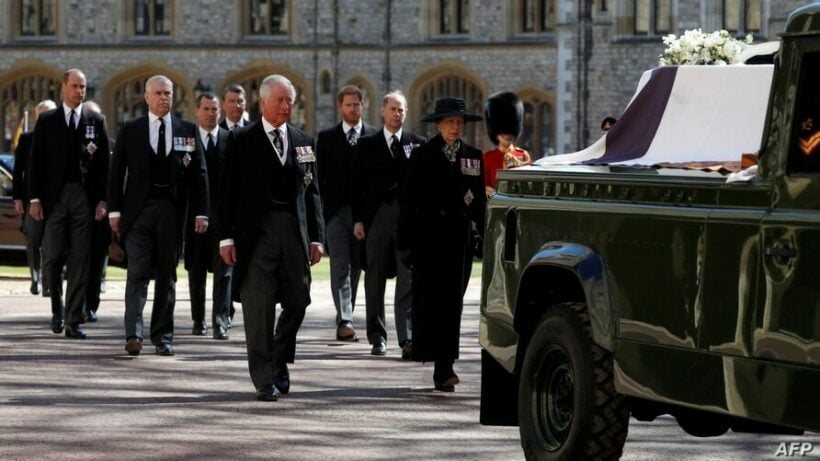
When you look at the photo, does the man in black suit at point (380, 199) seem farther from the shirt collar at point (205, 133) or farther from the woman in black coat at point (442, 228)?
the woman in black coat at point (442, 228)

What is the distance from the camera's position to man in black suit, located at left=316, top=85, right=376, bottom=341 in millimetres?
15172

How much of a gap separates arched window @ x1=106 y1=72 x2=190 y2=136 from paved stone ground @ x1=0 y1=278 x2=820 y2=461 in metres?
33.0

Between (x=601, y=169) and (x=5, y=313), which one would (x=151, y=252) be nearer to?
(x=5, y=313)

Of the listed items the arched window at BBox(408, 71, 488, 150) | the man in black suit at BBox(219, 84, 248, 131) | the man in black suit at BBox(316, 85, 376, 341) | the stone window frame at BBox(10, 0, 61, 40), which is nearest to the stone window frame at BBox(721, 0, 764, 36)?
the arched window at BBox(408, 71, 488, 150)

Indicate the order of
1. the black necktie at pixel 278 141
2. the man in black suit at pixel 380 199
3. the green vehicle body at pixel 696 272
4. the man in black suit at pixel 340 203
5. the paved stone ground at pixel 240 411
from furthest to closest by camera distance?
the man in black suit at pixel 340 203, the man in black suit at pixel 380 199, the black necktie at pixel 278 141, the paved stone ground at pixel 240 411, the green vehicle body at pixel 696 272

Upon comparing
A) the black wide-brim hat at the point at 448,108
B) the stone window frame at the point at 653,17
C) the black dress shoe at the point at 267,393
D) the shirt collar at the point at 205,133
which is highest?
the stone window frame at the point at 653,17

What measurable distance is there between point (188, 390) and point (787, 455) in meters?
3.81

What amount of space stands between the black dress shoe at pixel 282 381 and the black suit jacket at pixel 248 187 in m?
0.55

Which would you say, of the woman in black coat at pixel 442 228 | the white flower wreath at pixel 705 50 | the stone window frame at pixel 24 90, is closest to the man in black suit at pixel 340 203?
the woman in black coat at pixel 442 228

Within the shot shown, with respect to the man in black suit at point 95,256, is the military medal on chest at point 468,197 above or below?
above

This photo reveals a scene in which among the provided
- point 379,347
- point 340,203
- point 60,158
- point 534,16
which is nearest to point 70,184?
point 60,158

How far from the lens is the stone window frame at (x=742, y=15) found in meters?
42.7

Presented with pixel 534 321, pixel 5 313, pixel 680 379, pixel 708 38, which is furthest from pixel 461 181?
pixel 5 313

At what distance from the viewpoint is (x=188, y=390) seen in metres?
11.5
